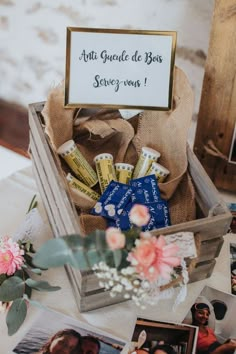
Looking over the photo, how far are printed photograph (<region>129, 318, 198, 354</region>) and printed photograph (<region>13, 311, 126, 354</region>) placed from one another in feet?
0.09

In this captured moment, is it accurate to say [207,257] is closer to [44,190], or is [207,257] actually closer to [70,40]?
[44,190]

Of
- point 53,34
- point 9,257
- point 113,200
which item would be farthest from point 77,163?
point 53,34

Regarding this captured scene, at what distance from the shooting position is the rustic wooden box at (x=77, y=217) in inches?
27.2

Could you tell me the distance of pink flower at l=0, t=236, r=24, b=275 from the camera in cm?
74

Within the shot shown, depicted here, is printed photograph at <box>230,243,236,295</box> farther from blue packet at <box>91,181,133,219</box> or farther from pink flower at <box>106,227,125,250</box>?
pink flower at <box>106,227,125,250</box>

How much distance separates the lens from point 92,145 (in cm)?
94

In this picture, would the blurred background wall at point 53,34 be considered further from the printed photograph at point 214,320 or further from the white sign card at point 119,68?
the printed photograph at point 214,320

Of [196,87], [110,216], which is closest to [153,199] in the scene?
[110,216]

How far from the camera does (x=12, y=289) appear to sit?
2.40 ft

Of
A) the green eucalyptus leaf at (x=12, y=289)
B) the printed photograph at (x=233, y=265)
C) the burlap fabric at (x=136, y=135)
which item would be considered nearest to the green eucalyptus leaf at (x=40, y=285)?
the green eucalyptus leaf at (x=12, y=289)

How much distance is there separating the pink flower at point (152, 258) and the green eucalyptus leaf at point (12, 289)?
25 cm

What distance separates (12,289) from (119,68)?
0.44 meters

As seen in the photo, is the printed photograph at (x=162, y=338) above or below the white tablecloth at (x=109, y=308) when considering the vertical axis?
below

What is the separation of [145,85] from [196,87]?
0.39 m
